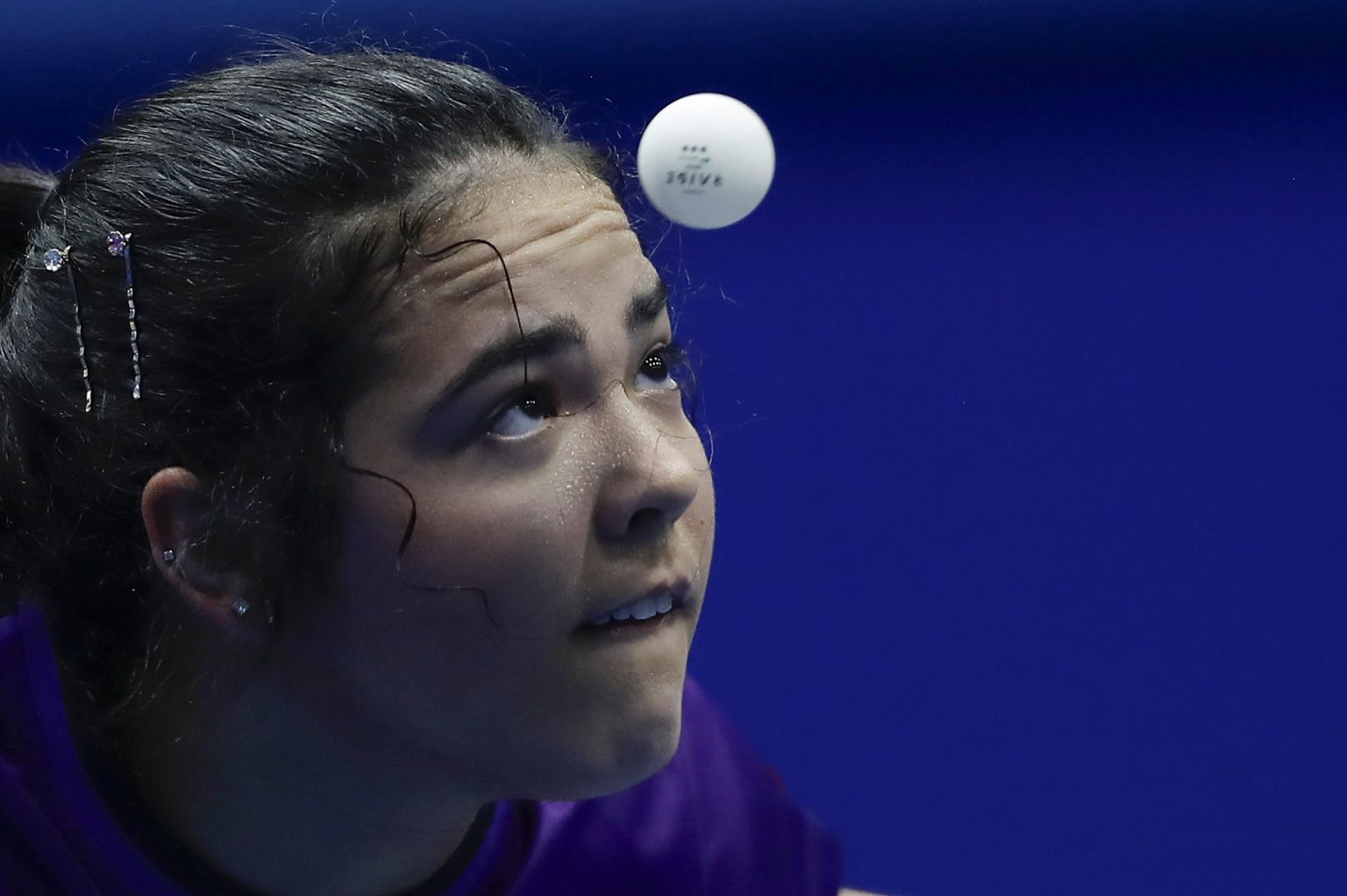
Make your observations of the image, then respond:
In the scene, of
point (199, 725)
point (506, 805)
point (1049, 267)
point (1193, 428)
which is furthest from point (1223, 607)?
point (199, 725)

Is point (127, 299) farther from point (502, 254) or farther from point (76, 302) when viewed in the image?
point (502, 254)

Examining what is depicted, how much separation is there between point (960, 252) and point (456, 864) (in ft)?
2.53

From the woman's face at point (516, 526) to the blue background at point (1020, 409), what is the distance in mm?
559

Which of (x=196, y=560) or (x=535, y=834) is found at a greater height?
(x=196, y=560)

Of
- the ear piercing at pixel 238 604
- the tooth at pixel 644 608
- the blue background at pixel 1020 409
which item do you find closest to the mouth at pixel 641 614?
the tooth at pixel 644 608

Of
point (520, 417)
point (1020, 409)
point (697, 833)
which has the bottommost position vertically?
point (697, 833)

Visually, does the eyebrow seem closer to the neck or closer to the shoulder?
the neck

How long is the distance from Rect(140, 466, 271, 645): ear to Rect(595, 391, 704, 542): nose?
0.43ft

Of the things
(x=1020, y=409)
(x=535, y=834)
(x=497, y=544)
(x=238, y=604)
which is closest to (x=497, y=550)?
(x=497, y=544)

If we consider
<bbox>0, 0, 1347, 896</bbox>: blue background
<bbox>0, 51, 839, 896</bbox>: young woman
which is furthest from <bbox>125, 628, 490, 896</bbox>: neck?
<bbox>0, 0, 1347, 896</bbox>: blue background

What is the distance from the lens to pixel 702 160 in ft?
1.94

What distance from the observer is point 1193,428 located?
120cm

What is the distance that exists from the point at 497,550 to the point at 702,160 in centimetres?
18

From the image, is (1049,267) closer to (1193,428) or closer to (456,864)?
(1193,428)
